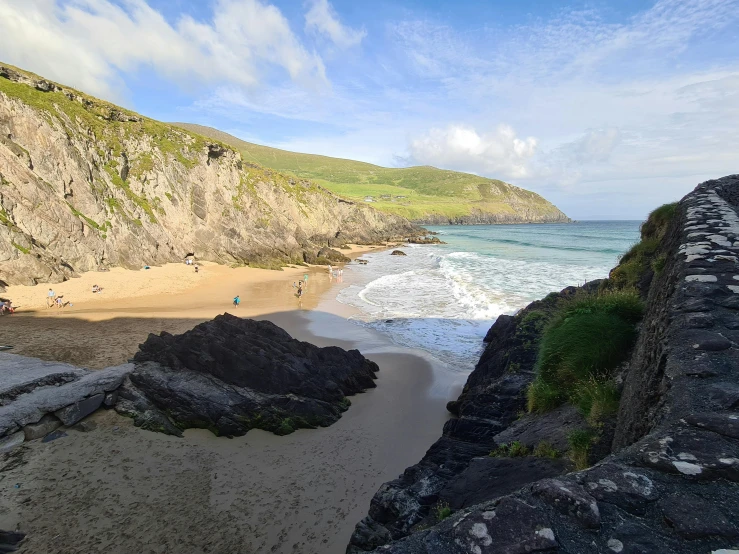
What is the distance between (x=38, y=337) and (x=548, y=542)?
21.9m

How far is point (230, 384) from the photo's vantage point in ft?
37.6

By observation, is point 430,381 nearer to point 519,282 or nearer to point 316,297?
point 316,297

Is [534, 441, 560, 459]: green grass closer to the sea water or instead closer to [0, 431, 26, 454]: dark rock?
the sea water

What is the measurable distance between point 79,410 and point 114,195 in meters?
35.6

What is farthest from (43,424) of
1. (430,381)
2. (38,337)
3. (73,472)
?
(430,381)

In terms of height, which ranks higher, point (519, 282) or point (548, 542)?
point (548, 542)

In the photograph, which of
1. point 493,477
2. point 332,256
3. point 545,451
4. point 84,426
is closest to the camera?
point 545,451

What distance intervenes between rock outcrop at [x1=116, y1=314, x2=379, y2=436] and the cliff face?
22999 millimetres

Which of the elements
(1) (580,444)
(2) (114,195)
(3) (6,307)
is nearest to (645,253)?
(1) (580,444)

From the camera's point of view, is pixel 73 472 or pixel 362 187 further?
pixel 362 187

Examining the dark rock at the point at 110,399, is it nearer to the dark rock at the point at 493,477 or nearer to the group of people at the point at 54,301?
the dark rock at the point at 493,477

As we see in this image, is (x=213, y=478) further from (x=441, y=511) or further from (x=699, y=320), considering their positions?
(x=699, y=320)

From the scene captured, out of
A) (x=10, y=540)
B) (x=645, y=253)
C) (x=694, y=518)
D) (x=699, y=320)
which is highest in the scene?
(x=645, y=253)

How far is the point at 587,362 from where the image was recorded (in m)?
6.00
